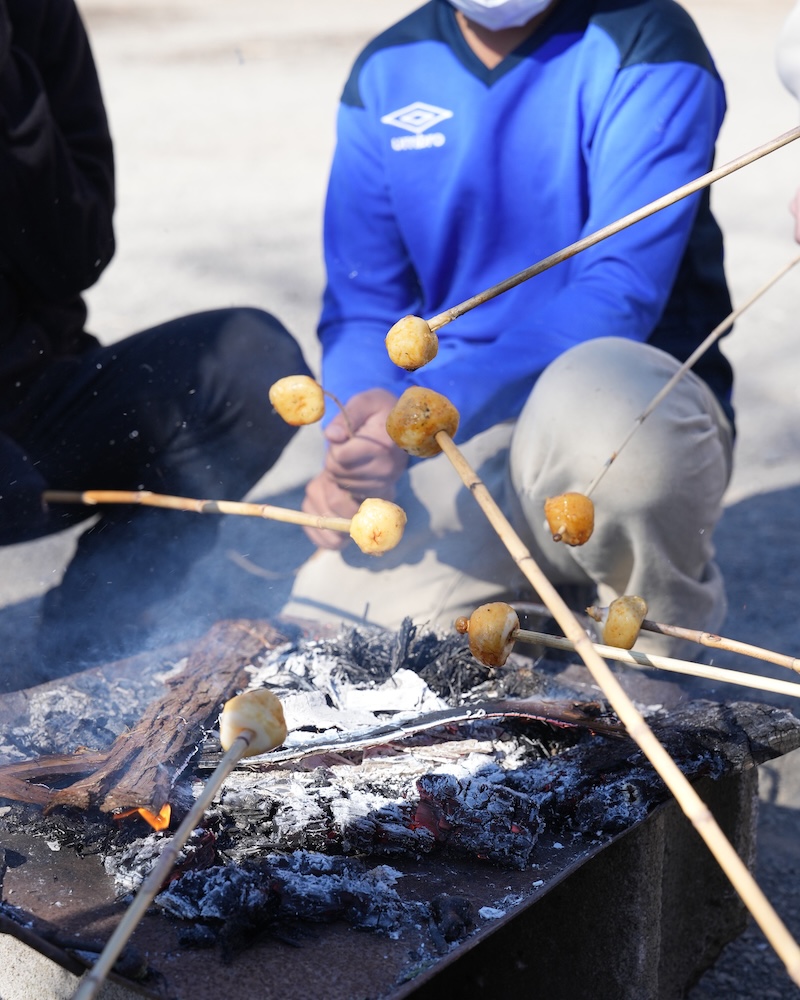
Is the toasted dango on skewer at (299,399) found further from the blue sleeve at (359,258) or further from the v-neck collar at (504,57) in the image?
the v-neck collar at (504,57)

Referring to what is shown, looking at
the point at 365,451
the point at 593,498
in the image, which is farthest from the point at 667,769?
the point at 365,451

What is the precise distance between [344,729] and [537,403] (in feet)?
2.61

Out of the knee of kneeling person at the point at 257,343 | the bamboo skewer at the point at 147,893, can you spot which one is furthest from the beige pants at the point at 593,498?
the bamboo skewer at the point at 147,893

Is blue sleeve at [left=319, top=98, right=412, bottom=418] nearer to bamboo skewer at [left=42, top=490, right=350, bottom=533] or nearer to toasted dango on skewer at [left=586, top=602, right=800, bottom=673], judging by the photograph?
bamboo skewer at [left=42, top=490, right=350, bottom=533]

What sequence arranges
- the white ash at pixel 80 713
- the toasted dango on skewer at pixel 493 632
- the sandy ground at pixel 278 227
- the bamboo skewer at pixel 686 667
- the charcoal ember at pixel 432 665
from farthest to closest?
the sandy ground at pixel 278 227, the charcoal ember at pixel 432 665, the white ash at pixel 80 713, the toasted dango on skewer at pixel 493 632, the bamboo skewer at pixel 686 667

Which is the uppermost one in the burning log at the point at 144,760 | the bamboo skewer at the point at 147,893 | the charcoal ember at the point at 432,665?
the bamboo skewer at the point at 147,893

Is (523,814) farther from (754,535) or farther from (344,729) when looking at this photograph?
(754,535)

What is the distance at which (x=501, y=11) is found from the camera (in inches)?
89.5

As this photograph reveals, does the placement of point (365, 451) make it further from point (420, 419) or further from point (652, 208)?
point (652, 208)

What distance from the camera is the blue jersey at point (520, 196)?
7.49 ft

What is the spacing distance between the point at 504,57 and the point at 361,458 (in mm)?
1027

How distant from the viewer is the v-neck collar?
2.40m

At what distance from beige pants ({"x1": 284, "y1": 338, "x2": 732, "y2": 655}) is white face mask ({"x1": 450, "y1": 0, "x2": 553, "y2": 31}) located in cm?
74

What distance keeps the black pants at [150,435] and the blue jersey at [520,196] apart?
0.79 feet
